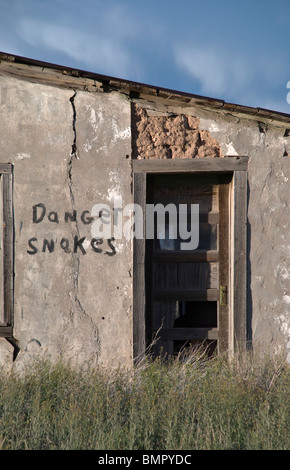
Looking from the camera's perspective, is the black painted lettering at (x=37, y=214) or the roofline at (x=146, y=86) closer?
the roofline at (x=146, y=86)

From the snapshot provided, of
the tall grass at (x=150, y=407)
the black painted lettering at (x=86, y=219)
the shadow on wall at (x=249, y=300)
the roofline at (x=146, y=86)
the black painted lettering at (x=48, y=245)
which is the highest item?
the roofline at (x=146, y=86)

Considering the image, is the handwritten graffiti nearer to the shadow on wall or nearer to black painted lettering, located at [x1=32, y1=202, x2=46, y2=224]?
black painted lettering, located at [x1=32, y1=202, x2=46, y2=224]

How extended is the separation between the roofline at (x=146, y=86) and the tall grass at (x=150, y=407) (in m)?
2.29

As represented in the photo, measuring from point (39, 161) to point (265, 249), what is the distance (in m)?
2.38

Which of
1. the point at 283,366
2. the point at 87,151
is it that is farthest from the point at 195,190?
the point at 283,366

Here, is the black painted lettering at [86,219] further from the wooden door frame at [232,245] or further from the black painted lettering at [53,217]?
the wooden door frame at [232,245]

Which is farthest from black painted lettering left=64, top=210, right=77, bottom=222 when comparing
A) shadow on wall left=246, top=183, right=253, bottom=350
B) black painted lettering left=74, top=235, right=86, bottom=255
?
shadow on wall left=246, top=183, right=253, bottom=350

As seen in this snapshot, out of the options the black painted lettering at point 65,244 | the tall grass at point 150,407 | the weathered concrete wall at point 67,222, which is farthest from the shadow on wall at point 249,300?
the black painted lettering at point 65,244

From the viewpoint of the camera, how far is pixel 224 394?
11.9 feet

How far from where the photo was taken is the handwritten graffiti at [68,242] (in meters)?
4.55

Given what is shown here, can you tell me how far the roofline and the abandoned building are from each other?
15mm
